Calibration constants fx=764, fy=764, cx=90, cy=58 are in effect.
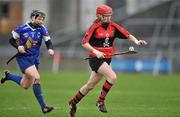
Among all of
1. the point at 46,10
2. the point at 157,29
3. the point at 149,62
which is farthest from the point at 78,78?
the point at 46,10

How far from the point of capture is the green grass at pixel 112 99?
675 inches

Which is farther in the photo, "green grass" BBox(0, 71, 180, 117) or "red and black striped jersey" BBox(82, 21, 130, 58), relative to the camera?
"green grass" BBox(0, 71, 180, 117)

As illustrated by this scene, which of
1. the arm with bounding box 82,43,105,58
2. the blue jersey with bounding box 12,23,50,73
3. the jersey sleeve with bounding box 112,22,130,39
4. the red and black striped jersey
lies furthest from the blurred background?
the arm with bounding box 82,43,105,58

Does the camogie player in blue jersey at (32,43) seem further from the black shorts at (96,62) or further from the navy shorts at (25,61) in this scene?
the black shorts at (96,62)

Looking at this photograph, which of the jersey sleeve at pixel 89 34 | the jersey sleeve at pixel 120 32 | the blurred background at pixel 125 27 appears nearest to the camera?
the jersey sleeve at pixel 89 34

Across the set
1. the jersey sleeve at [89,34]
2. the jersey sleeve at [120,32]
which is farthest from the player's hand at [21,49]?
the jersey sleeve at [120,32]

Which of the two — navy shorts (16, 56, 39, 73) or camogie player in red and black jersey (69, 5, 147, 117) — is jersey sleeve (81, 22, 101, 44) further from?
navy shorts (16, 56, 39, 73)

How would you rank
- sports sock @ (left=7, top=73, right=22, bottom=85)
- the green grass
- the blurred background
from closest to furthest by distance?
the green grass → sports sock @ (left=7, top=73, right=22, bottom=85) → the blurred background

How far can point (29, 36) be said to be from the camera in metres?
16.7

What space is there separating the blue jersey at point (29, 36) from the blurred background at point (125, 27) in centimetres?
2247

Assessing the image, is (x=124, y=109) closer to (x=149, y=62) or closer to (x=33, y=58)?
(x=33, y=58)

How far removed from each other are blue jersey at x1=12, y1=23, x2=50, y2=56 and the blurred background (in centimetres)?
2247

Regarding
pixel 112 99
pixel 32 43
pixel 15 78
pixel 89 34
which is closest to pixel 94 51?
pixel 89 34

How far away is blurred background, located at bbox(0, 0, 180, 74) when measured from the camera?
39344 millimetres
